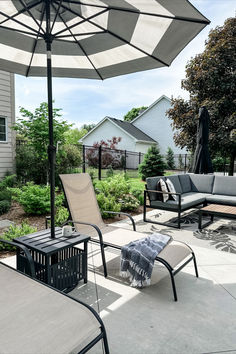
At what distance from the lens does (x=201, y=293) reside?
109 inches

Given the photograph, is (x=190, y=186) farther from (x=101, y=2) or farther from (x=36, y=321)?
(x=36, y=321)

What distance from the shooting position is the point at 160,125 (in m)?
24.1

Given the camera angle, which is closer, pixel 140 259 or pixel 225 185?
pixel 140 259

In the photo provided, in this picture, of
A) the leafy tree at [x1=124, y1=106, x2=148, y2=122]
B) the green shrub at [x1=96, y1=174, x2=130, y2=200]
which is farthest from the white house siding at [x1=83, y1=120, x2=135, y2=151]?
the leafy tree at [x1=124, y1=106, x2=148, y2=122]

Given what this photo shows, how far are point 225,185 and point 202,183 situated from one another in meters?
0.68

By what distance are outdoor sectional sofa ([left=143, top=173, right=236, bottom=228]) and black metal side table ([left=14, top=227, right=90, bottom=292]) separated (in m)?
3.03

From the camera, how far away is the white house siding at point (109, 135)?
22.4 metres

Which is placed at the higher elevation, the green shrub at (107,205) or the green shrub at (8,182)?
the green shrub at (8,182)

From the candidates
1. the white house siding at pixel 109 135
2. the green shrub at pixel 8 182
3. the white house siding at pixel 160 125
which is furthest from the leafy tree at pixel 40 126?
the white house siding at pixel 160 125

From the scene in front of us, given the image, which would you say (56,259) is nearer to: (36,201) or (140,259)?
(140,259)

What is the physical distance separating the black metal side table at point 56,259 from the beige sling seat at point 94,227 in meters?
0.36

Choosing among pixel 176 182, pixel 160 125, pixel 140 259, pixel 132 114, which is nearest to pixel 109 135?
pixel 160 125

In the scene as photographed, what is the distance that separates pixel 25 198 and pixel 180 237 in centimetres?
361

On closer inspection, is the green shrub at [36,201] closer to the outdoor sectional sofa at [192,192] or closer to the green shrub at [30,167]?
the outdoor sectional sofa at [192,192]
